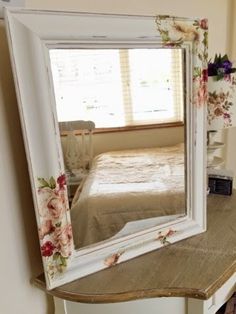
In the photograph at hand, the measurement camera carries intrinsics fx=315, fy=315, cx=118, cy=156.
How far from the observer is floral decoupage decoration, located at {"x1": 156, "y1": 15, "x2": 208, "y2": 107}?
2.55ft

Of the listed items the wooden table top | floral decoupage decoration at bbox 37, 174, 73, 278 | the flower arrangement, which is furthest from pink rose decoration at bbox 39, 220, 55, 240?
the flower arrangement

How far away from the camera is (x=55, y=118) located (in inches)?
26.3

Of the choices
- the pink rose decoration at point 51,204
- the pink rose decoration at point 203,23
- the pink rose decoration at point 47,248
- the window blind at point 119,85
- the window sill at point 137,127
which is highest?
the pink rose decoration at point 203,23

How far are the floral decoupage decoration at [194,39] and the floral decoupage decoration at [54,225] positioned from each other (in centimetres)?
43

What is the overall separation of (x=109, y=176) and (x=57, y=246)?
0.22 meters

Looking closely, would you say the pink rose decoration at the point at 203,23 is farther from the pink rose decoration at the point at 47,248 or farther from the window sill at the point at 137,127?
the pink rose decoration at the point at 47,248

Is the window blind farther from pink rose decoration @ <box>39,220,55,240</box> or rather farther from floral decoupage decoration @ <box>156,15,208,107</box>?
pink rose decoration @ <box>39,220,55,240</box>

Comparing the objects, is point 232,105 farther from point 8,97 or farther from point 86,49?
point 8,97

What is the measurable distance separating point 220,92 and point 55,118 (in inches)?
26.1

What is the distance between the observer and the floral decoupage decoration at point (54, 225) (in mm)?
691

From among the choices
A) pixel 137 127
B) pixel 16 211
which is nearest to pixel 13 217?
pixel 16 211

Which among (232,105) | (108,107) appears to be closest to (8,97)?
(108,107)

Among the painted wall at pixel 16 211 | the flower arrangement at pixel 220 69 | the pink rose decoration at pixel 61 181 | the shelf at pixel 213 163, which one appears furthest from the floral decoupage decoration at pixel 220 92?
the pink rose decoration at pixel 61 181

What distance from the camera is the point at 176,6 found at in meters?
1.07
